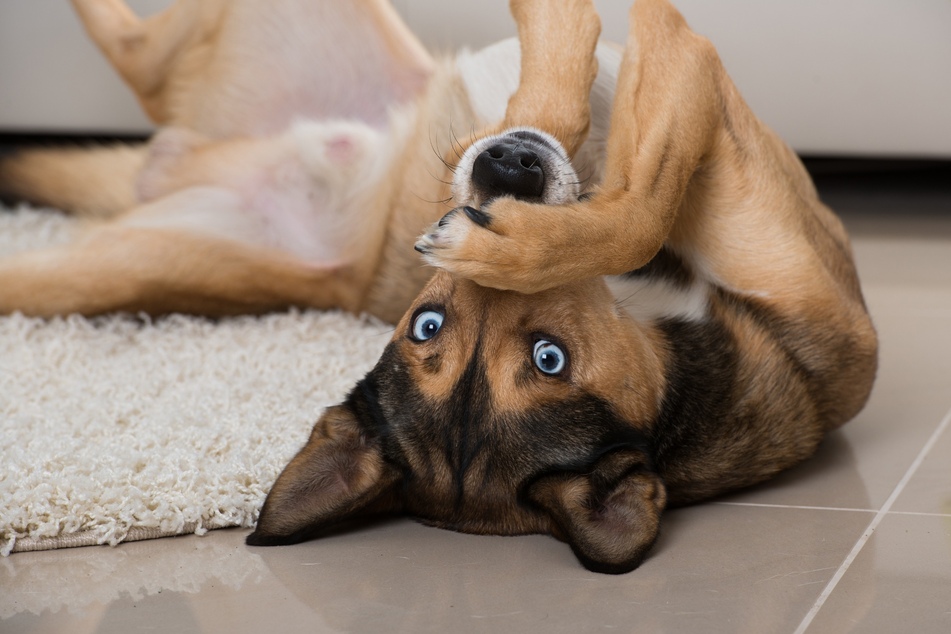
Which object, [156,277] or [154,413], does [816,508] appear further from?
[156,277]

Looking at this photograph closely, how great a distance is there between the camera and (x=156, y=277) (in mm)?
3168

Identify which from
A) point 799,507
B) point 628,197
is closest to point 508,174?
point 628,197

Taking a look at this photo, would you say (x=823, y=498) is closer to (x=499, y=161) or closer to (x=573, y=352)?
(x=573, y=352)

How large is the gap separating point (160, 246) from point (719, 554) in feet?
6.64

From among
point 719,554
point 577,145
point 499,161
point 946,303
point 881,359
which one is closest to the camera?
point 719,554

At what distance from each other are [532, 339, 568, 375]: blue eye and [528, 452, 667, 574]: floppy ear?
7.2 inches

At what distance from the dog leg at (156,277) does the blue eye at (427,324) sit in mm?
1318

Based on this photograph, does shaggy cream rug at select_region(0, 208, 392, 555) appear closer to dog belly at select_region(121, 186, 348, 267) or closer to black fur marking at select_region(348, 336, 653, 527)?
dog belly at select_region(121, 186, 348, 267)

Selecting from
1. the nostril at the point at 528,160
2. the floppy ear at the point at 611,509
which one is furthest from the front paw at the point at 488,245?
the floppy ear at the point at 611,509

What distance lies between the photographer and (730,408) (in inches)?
83.2

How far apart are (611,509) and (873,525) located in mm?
544

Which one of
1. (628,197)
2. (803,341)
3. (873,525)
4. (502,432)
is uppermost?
(628,197)

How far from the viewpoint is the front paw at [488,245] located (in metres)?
1.76

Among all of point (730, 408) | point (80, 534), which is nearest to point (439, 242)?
point (730, 408)
